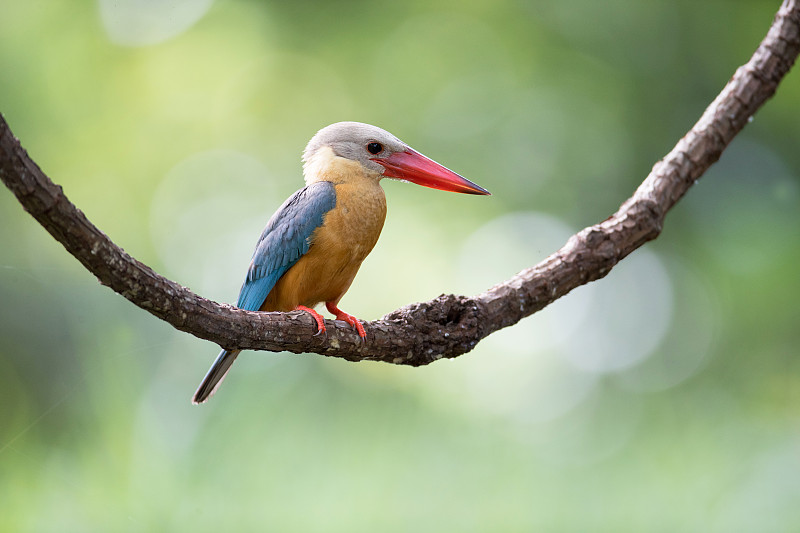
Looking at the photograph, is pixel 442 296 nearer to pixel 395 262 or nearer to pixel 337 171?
pixel 337 171

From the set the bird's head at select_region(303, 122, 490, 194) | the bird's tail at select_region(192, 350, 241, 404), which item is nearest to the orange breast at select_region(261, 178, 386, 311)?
the bird's head at select_region(303, 122, 490, 194)

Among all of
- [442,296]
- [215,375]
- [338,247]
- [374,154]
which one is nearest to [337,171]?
[374,154]

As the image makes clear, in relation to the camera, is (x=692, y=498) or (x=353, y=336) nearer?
(x=353, y=336)

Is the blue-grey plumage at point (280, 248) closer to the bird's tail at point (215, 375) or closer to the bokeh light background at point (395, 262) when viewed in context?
the bird's tail at point (215, 375)

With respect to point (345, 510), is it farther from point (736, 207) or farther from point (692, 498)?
point (736, 207)

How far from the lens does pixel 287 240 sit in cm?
292

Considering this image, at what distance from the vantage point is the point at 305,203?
9.66 ft

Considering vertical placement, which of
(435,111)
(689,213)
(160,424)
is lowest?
(160,424)

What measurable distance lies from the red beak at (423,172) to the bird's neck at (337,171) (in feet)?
0.28

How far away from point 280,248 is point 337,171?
433 millimetres

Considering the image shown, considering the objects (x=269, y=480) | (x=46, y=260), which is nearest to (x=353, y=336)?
(x=269, y=480)

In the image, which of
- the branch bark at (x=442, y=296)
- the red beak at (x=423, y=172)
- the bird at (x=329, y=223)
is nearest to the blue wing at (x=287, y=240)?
the bird at (x=329, y=223)

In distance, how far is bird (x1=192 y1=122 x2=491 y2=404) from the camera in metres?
2.90

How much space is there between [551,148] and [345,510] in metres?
3.85
